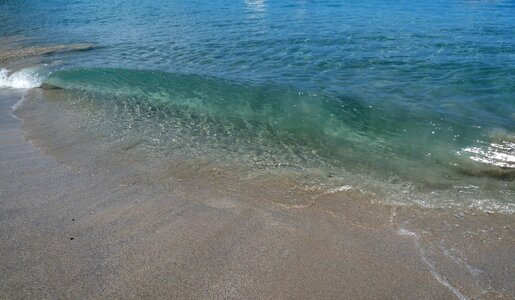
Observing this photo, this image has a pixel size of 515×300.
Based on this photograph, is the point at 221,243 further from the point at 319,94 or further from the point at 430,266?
the point at 319,94

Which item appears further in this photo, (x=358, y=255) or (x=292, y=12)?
(x=292, y=12)

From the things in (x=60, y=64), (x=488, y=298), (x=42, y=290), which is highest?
(x=60, y=64)

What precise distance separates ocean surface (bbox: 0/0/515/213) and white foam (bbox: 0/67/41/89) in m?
0.07

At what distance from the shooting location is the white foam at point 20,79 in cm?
1321

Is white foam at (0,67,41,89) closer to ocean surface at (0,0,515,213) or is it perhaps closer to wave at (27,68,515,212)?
ocean surface at (0,0,515,213)

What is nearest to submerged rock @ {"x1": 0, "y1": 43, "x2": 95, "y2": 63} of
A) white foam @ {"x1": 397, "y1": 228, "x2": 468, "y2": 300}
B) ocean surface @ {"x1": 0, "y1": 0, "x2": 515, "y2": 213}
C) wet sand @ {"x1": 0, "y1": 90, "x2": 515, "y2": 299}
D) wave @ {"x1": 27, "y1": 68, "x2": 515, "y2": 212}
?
ocean surface @ {"x1": 0, "y1": 0, "x2": 515, "y2": 213}

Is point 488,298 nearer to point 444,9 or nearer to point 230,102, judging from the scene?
point 230,102

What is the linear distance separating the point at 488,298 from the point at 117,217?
5172 millimetres

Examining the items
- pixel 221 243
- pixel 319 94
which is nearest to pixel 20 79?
pixel 319 94

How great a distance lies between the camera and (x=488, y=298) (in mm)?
4484

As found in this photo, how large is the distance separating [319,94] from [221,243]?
24.2 feet

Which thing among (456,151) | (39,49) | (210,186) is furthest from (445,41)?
(39,49)

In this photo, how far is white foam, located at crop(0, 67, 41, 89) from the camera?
1321 cm

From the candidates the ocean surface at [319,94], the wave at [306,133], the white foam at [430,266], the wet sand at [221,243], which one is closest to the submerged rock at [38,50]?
the ocean surface at [319,94]
